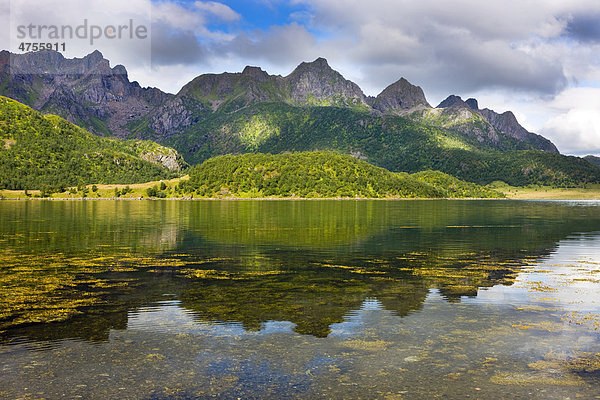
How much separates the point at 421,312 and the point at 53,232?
2761 inches

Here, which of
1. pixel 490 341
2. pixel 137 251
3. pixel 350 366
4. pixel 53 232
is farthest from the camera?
pixel 53 232

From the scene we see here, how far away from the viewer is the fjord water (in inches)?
649

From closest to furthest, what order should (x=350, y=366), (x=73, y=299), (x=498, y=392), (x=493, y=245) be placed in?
(x=498, y=392) < (x=350, y=366) < (x=73, y=299) < (x=493, y=245)

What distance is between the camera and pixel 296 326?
2353 cm

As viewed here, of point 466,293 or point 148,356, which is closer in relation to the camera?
point 148,356

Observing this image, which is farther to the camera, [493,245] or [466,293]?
[493,245]

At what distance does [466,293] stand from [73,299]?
91.2 ft

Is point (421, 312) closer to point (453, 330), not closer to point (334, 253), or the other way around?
point (453, 330)

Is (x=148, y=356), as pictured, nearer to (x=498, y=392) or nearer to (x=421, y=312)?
(x=498, y=392)

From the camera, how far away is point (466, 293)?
32312 millimetres

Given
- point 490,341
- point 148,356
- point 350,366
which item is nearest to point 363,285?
point 490,341

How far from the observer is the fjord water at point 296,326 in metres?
16.5

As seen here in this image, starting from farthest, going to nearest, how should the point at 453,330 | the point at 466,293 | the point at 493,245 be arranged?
1. the point at 493,245
2. the point at 466,293
3. the point at 453,330

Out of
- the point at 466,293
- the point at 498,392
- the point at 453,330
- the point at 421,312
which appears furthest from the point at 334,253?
the point at 498,392
